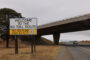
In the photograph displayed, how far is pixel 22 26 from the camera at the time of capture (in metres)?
19.5

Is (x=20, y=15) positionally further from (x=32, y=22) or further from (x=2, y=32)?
(x=32, y=22)

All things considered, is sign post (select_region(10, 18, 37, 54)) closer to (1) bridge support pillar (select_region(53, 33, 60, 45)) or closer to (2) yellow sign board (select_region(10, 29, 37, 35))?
(2) yellow sign board (select_region(10, 29, 37, 35))

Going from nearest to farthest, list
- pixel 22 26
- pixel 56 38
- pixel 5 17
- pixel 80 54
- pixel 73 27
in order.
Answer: pixel 80 54, pixel 22 26, pixel 5 17, pixel 73 27, pixel 56 38

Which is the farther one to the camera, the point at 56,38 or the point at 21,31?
the point at 56,38

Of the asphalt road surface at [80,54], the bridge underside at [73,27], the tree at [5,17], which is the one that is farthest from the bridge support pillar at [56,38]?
the asphalt road surface at [80,54]

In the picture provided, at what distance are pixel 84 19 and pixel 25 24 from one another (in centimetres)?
2688

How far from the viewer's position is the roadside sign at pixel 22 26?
19298 millimetres

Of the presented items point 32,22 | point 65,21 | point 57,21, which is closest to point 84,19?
point 65,21

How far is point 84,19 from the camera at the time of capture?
42.3 metres

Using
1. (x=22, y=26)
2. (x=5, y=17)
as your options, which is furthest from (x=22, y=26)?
(x=5, y=17)

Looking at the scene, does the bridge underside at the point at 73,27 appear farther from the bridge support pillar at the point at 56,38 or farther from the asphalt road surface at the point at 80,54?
the asphalt road surface at the point at 80,54

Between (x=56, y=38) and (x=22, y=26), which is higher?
(x=22, y=26)

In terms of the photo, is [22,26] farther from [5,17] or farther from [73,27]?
[73,27]

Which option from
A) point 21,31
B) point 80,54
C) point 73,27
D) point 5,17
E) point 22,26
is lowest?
point 80,54
